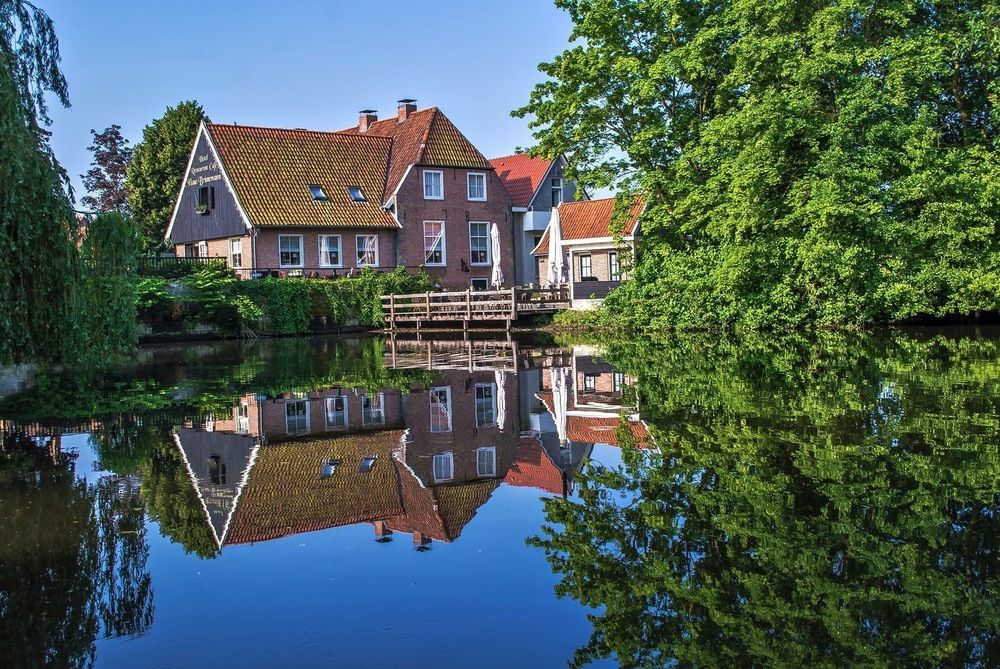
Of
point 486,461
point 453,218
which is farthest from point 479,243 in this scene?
point 486,461

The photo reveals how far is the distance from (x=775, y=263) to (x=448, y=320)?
17.1 metres

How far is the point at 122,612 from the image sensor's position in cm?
610

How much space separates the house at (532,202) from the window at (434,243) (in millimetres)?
6376

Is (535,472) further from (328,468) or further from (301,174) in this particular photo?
(301,174)

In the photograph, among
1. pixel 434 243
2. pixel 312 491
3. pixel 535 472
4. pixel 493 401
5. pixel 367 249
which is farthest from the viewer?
pixel 434 243

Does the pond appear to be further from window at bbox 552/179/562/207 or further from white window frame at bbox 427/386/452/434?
window at bbox 552/179/562/207

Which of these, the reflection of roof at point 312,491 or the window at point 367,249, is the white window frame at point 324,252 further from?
the reflection of roof at point 312,491

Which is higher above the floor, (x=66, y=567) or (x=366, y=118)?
(x=366, y=118)

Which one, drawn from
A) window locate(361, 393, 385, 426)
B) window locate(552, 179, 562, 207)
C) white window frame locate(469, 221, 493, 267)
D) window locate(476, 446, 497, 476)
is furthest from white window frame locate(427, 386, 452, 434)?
window locate(552, 179, 562, 207)

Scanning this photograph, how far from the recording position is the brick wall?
1913 inches

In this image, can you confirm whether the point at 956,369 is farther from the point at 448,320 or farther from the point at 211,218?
the point at 211,218

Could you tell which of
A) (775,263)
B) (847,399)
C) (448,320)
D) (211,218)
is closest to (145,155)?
(211,218)

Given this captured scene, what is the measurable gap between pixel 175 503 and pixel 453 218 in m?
41.7

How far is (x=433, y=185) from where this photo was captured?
163 ft
